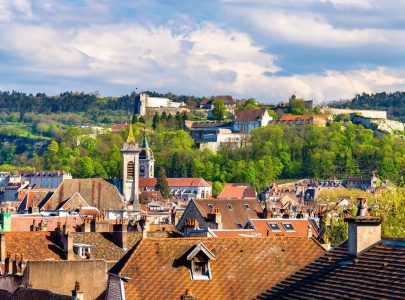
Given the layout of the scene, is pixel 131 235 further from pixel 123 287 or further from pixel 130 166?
pixel 130 166

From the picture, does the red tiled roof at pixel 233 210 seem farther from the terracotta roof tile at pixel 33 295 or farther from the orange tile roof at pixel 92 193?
the terracotta roof tile at pixel 33 295

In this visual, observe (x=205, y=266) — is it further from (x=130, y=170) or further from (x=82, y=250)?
(x=130, y=170)

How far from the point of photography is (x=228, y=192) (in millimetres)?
178750

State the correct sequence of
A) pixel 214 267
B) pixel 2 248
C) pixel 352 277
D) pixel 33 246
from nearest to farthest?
pixel 352 277
pixel 214 267
pixel 2 248
pixel 33 246

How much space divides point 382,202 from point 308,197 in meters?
130

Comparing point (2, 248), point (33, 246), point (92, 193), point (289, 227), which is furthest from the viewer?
point (92, 193)

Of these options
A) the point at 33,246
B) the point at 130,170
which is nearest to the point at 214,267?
the point at 33,246

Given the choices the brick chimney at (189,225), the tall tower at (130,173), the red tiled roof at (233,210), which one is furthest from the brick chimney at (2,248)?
the tall tower at (130,173)

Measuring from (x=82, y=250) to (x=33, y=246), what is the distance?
206 centimetres

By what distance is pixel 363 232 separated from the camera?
67.9 ft

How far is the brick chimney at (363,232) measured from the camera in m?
20.6

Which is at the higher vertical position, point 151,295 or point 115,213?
point 151,295

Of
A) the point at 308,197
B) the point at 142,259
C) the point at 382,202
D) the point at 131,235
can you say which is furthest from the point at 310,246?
the point at 308,197

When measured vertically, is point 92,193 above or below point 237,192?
above
